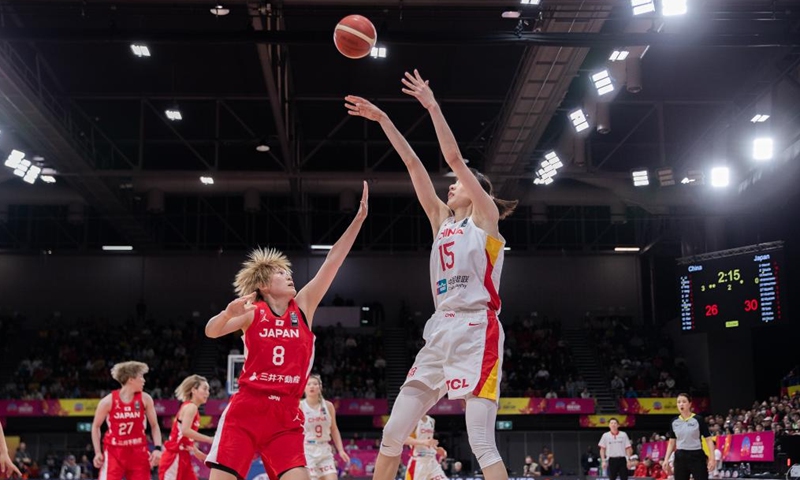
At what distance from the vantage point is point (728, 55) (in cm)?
2206

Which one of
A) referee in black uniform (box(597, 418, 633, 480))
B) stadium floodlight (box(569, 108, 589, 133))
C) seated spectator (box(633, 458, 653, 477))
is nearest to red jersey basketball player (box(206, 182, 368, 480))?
referee in black uniform (box(597, 418, 633, 480))

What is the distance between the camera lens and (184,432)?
10391 millimetres

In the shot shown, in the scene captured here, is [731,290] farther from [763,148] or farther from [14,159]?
[14,159]

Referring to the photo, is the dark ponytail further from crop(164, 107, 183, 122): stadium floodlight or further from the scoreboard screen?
crop(164, 107, 183, 122): stadium floodlight

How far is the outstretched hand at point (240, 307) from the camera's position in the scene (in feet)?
17.9

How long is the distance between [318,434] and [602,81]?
12041mm

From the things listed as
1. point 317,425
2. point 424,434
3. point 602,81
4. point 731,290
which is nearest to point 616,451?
point 731,290

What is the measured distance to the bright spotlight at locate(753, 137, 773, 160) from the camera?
71.5 feet

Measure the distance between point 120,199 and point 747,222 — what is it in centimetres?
2008

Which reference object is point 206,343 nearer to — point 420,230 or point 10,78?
point 420,230

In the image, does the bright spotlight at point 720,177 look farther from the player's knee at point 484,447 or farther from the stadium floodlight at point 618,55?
the player's knee at point 484,447

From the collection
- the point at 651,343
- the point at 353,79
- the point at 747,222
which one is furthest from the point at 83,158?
the point at 651,343

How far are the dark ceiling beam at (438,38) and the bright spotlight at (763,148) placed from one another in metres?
5.08

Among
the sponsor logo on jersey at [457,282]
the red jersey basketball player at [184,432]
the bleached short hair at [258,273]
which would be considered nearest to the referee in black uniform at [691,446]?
the red jersey basketball player at [184,432]
